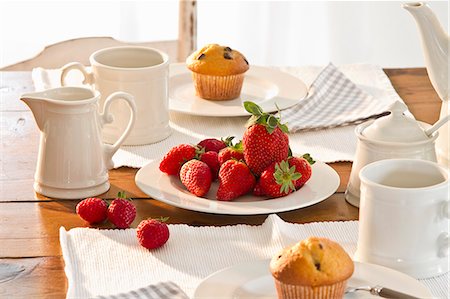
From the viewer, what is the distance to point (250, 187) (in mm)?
1311

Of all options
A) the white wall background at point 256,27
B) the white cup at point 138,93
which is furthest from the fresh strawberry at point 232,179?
the white wall background at point 256,27

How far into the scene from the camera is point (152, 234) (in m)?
1.15

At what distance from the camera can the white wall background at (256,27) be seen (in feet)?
10.8

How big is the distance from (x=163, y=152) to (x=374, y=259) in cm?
58

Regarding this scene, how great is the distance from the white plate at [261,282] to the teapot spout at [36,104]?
0.46 meters

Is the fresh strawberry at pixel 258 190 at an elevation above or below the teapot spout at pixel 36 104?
below

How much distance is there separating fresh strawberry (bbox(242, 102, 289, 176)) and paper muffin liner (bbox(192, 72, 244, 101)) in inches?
18.9

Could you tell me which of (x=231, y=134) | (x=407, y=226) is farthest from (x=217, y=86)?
(x=407, y=226)

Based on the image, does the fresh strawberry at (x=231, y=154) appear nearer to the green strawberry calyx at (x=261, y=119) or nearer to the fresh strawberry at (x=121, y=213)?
the green strawberry calyx at (x=261, y=119)

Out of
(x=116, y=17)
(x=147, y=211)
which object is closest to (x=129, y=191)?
(x=147, y=211)

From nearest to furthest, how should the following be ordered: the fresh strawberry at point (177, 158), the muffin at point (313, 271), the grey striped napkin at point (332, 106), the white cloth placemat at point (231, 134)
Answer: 1. the muffin at point (313, 271)
2. the fresh strawberry at point (177, 158)
3. the white cloth placemat at point (231, 134)
4. the grey striped napkin at point (332, 106)

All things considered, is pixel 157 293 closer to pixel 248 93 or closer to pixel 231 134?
pixel 231 134

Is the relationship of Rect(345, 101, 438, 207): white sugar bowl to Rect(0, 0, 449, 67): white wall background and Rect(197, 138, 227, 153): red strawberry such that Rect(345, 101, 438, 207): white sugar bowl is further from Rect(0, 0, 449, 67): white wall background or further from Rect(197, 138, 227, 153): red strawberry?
Rect(0, 0, 449, 67): white wall background

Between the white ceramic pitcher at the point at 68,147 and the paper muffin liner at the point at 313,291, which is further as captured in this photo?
the white ceramic pitcher at the point at 68,147
